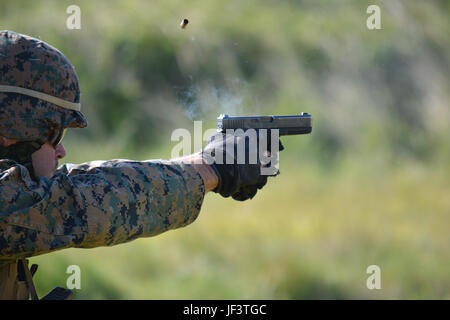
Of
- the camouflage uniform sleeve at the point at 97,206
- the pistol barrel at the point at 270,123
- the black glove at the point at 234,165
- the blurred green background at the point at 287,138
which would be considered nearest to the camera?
the camouflage uniform sleeve at the point at 97,206

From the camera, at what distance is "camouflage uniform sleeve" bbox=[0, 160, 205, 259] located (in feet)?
6.91

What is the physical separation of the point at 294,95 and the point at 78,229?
5875 mm

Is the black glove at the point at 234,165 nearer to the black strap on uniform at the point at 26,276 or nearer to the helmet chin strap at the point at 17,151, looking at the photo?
the helmet chin strap at the point at 17,151

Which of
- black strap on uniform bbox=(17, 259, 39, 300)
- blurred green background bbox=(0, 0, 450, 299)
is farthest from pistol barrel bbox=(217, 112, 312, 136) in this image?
blurred green background bbox=(0, 0, 450, 299)

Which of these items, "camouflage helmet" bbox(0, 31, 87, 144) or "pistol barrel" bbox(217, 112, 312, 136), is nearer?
"camouflage helmet" bbox(0, 31, 87, 144)

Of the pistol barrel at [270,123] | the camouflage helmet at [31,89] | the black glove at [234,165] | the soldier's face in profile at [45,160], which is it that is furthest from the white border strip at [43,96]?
the pistol barrel at [270,123]

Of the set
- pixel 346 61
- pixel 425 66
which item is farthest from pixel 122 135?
pixel 425 66

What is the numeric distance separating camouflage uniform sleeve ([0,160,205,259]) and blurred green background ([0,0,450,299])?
3.23 metres

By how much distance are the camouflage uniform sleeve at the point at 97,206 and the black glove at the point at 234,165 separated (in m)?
0.21

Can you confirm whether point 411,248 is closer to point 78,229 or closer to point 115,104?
point 115,104

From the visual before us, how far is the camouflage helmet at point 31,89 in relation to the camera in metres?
2.27

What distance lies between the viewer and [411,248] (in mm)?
6637

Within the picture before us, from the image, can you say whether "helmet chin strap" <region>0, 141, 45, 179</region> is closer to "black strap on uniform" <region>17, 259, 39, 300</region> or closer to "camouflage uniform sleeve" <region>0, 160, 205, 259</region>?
"camouflage uniform sleeve" <region>0, 160, 205, 259</region>

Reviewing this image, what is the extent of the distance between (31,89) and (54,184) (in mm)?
379
